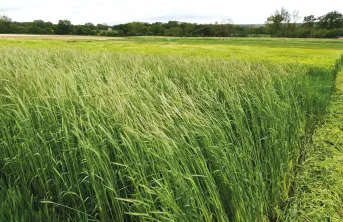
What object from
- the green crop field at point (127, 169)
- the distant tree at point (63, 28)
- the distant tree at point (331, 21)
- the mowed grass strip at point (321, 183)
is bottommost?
the mowed grass strip at point (321, 183)

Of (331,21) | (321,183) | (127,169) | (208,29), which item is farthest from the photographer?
(331,21)

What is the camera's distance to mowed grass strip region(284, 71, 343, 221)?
218 centimetres

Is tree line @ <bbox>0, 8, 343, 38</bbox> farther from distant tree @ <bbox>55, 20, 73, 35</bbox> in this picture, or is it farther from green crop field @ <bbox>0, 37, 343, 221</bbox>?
green crop field @ <bbox>0, 37, 343, 221</bbox>

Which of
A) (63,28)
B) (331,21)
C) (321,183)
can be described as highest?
(331,21)

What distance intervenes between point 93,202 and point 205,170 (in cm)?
77

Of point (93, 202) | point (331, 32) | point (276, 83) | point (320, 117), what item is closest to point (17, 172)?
point (93, 202)

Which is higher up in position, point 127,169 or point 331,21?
point 331,21

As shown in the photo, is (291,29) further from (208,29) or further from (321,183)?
(321,183)

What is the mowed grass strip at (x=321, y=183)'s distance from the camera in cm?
218

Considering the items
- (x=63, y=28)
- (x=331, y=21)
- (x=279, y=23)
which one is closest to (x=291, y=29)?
(x=279, y=23)

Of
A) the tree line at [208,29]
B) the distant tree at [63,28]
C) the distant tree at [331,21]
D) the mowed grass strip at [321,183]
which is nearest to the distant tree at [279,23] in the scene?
the tree line at [208,29]

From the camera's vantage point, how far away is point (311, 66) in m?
8.11

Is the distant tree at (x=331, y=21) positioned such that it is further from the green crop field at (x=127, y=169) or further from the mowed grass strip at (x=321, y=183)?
the green crop field at (x=127, y=169)

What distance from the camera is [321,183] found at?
2.56m
